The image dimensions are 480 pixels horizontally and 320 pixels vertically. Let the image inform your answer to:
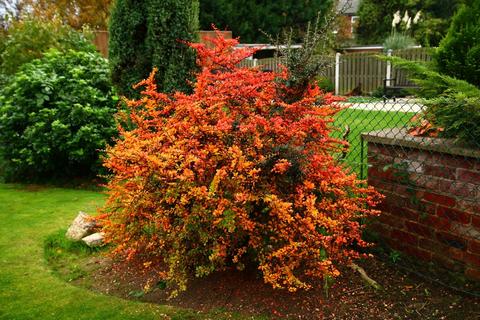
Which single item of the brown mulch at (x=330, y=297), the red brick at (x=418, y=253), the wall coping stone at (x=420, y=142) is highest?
the wall coping stone at (x=420, y=142)

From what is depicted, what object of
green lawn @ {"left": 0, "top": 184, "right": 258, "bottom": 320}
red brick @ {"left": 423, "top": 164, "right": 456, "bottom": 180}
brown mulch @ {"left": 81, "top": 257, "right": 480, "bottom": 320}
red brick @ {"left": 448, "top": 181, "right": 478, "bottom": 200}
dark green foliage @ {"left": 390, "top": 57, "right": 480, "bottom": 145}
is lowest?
green lawn @ {"left": 0, "top": 184, "right": 258, "bottom": 320}

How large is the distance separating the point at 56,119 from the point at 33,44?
11.3 ft

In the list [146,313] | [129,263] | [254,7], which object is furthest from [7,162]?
[254,7]

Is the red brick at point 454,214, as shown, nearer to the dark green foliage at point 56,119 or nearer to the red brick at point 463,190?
the red brick at point 463,190

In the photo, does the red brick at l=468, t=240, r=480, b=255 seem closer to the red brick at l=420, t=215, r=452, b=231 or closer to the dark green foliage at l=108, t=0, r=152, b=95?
the red brick at l=420, t=215, r=452, b=231

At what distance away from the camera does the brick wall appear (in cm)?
321

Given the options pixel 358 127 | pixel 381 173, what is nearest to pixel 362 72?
pixel 358 127

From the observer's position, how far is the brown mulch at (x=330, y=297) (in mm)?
3107

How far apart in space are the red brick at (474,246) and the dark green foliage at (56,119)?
508 cm

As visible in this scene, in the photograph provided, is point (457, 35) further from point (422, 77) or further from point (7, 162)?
point (7, 162)

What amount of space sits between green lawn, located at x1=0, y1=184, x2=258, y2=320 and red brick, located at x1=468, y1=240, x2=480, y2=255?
164 cm

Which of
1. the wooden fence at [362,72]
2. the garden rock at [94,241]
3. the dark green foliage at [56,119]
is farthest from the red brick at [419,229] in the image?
the wooden fence at [362,72]

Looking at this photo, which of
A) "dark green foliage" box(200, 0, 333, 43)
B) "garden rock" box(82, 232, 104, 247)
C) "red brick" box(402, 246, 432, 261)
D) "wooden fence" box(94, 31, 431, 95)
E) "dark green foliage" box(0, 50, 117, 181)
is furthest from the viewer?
"dark green foliage" box(200, 0, 333, 43)

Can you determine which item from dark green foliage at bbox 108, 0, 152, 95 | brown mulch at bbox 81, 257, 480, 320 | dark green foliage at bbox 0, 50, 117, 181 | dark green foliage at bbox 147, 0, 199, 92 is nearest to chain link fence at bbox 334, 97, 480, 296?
brown mulch at bbox 81, 257, 480, 320
